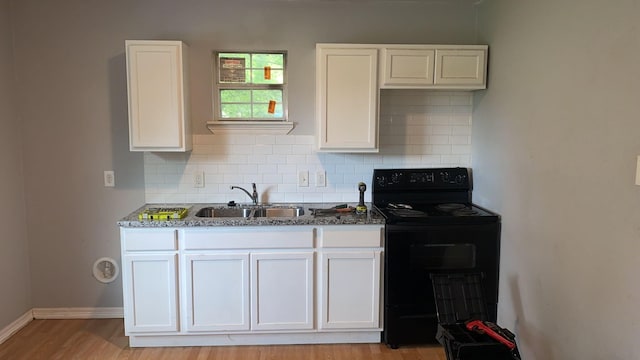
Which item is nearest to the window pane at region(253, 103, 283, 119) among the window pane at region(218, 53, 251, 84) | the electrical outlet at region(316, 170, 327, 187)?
the window pane at region(218, 53, 251, 84)

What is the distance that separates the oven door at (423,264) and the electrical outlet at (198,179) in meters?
1.43

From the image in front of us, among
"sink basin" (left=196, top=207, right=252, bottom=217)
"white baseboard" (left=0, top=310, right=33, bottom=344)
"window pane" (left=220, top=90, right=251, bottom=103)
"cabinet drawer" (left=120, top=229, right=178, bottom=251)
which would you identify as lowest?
"white baseboard" (left=0, top=310, right=33, bottom=344)

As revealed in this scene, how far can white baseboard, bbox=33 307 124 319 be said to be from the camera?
3.40 meters

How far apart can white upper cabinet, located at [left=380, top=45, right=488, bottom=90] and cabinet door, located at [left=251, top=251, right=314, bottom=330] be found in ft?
4.34

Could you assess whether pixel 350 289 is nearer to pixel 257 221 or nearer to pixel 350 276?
pixel 350 276

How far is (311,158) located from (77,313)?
2114 mm

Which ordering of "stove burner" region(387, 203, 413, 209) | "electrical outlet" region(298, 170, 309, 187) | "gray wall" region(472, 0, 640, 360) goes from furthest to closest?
"electrical outlet" region(298, 170, 309, 187)
"stove burner" region(387, 203, 413, 209)
"gray wall" region(472, 0, 640, 360)

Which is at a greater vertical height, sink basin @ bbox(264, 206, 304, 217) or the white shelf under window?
the white shelf under window

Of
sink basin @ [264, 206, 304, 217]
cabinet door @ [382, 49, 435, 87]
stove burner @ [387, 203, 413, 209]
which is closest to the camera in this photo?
cabinet door @ [382, 49, 435, 87]

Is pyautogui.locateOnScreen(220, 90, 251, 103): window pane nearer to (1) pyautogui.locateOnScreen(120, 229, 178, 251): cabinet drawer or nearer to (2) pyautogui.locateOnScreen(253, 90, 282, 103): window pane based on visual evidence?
(2) pyautogui.locateOnScreen(253, 90, 282, 103): window pane

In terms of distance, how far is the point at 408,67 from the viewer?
3.05 m

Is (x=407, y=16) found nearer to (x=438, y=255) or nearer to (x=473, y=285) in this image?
(x=438, y=255)

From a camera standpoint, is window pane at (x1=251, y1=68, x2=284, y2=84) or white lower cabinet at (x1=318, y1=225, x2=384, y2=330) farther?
window pane at (x1=251, y1=68, x2=284, y2=84)

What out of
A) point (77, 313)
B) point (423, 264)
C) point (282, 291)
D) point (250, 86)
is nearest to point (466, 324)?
point (423, 264)
